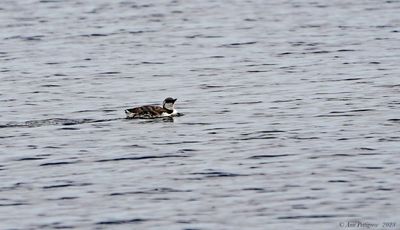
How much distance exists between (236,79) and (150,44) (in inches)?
448

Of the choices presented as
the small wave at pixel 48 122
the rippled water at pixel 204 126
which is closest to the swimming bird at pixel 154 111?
the rippled water at pixel 204 126

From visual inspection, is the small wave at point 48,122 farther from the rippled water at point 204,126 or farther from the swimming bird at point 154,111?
the swimming bird at point 154,111

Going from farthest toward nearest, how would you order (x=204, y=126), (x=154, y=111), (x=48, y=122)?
(x=154, y=111), (x=48, y=122), (x=204, y=126)

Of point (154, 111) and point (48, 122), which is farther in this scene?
point (154, 111)

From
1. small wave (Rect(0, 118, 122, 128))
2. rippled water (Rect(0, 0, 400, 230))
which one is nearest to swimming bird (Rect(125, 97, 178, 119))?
rippled water (Rect(0, 0, 400, 230))

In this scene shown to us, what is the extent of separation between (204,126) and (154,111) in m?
1.77

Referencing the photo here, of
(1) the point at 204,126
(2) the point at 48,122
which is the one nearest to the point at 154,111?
(1) the point at 204,126

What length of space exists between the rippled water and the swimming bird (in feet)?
0.76

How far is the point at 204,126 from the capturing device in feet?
96.7

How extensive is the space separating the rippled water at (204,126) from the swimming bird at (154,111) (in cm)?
23

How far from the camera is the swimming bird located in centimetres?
3039

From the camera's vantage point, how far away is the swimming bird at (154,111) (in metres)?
30.4

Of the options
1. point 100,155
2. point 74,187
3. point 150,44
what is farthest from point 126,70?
point 74,187

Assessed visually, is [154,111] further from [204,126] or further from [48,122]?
[48,122]
